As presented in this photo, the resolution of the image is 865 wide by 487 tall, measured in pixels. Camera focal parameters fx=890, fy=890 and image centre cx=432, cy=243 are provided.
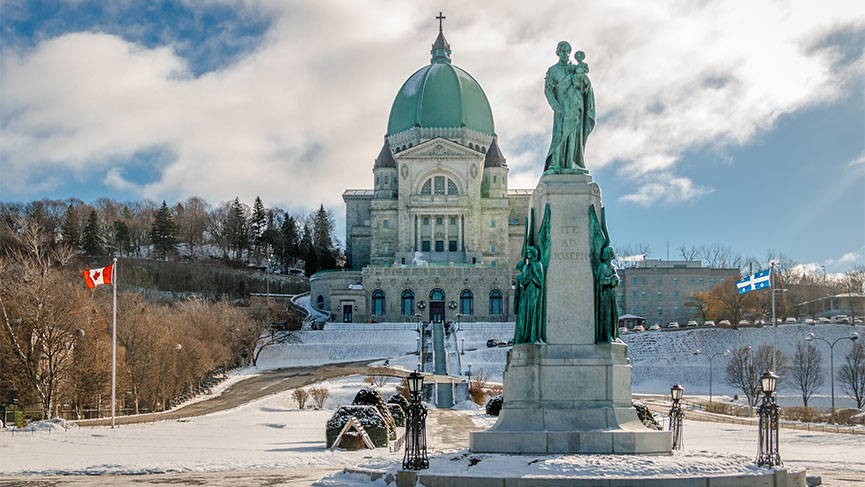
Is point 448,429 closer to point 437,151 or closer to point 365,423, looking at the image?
point 365,423

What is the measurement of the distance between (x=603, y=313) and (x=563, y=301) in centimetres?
86

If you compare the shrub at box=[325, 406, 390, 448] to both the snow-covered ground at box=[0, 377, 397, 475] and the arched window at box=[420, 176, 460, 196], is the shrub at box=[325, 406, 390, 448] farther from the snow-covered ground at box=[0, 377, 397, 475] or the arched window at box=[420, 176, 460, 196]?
the arched window at box=[420, 176, 460, 196]

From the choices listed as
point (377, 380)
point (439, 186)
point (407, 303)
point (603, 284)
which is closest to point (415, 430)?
point (603, 284)

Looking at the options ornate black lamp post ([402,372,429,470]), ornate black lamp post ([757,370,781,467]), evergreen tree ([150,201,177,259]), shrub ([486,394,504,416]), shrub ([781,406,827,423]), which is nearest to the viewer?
ornate black lamp post ([402,372,429,470])

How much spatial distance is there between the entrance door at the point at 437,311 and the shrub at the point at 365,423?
5932 centimetres

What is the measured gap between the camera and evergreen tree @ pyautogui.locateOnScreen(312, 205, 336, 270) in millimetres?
116537

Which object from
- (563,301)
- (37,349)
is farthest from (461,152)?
(563,301)

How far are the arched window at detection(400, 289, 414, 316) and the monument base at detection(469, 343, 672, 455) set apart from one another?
222 ft

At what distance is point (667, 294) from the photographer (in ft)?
326

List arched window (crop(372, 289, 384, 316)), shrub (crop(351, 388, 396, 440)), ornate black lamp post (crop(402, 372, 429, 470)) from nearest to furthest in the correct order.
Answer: ornate black lamp post (crop(402, 372, 429, 470))
shrub (crop(351, 388, 396, 440))
arched window (crop(372, 289, 384, 316))

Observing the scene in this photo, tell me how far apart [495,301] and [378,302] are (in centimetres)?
1139

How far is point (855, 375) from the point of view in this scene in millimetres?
57094

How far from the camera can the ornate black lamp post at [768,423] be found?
15977 millimetres

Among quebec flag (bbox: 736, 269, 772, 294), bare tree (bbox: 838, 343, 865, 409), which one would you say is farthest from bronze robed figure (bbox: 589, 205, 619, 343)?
bare tree (bbox: 838, 343, 865, 409)
